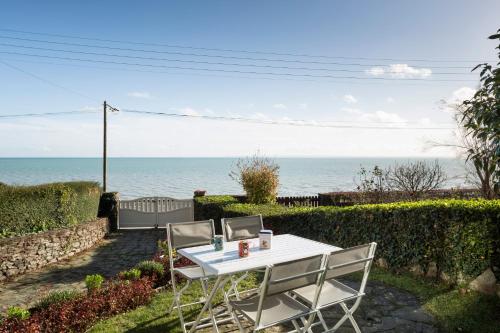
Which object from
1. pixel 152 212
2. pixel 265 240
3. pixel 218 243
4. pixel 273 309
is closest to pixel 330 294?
pixel 273 309

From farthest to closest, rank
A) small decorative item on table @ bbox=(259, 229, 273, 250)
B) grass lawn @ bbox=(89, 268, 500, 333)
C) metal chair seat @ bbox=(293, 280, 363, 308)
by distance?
1. small decorative item on table @ bbox=(259, 229, 273, 250)
2. grass lawn @ bbox=(89, 268, 500, 333)
3. metal chair seat @ bbox=(293, 280, 363, 308)

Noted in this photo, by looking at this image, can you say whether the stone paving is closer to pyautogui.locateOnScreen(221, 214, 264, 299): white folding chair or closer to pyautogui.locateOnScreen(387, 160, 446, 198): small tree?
pyautogui.locateOnScreen(221, 214, 264, 299): white folding chair

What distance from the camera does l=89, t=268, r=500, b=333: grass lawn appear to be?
4.36m

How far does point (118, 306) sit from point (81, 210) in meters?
8.06

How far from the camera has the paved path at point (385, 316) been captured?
4260 millimetres

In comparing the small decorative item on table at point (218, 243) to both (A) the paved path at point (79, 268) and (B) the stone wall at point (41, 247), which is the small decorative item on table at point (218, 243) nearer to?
(A) the paved path at point (79, 268)

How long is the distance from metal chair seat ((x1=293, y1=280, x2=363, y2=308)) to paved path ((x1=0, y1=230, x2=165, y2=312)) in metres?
5.23

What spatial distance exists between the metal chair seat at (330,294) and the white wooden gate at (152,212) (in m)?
12.0

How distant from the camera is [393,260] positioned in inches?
258

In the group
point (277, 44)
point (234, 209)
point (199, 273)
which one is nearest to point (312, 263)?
point (199, 273)

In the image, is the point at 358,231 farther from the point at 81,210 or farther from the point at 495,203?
the point at 81,210

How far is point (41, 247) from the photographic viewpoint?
937cm

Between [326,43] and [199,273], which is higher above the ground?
[326,43]

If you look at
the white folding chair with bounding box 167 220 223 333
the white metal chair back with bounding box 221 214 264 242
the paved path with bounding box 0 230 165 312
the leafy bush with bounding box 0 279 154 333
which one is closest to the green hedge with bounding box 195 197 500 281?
the white metal chair back with bounding box 221 214 264 242
